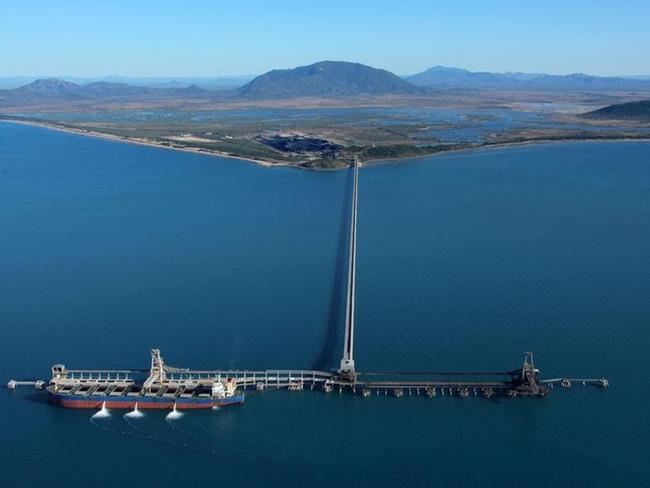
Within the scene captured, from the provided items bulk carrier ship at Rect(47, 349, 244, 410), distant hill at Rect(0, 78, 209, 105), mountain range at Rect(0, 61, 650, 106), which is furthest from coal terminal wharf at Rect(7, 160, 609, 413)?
mountain range at Rect(0, 61, 650, 106)

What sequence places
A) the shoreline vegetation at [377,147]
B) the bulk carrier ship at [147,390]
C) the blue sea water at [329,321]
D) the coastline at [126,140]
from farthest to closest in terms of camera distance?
the coastline at [126,140], the shoreline vegetation at [377,147], the bulk carrier ship at [147,390], the blue sea water at [329,321]

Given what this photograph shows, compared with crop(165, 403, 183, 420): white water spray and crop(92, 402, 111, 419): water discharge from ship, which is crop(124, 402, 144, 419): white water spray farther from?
crop(165, 403, 183, 420): white water spray

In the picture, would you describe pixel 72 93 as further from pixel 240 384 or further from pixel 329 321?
pixel 240 384

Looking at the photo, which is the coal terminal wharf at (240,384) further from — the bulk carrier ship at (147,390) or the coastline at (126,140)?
→ the coastline at (126,140)

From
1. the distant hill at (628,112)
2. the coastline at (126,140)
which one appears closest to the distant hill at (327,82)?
the coastline at (126,140)

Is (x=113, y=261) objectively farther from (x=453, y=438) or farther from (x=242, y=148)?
(x=242, y=148)

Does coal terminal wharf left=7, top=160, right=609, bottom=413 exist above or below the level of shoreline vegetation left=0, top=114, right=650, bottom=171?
below

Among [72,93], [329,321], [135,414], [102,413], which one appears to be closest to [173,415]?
[135,414]
